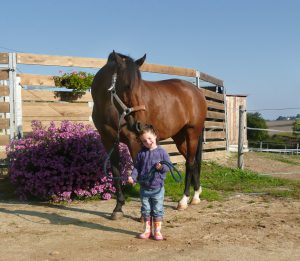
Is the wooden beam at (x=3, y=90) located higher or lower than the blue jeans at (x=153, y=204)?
higher

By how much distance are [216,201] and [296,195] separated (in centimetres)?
138

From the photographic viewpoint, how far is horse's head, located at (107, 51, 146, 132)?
14.7ft

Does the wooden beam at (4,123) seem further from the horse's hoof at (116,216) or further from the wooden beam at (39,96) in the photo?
the horse's hoof at (116,216)

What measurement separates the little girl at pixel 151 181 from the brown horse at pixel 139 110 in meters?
0.35

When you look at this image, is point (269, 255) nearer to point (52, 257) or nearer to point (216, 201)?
point (52, 257)

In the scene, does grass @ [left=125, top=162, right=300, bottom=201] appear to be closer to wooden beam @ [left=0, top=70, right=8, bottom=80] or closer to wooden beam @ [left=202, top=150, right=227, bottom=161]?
wooden beam @ [left=202, top=150, right=227, bottom=161]

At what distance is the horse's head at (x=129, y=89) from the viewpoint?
449cm

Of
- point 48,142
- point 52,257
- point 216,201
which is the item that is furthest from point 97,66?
point 52,257

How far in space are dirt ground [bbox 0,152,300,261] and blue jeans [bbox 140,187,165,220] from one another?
252mm

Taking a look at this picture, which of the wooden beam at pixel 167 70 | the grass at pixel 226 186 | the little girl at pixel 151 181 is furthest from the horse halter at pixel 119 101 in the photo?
the wooden beam at pixel 167 70

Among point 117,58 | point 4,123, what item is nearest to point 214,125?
point 4,123

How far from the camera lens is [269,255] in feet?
11.4

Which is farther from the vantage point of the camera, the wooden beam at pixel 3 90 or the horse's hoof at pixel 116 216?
the wooden beam at pixel 3 90

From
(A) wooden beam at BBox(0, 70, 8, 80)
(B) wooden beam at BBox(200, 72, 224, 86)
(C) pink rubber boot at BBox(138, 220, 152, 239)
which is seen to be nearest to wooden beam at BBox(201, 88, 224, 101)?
(B) wooden beam at BBox(200, 72, 224, 86)
